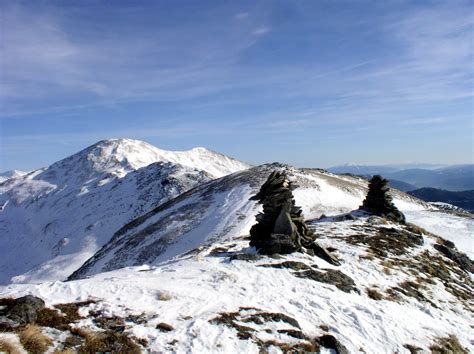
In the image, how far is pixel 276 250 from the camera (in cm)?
2309

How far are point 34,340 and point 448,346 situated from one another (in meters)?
15.1

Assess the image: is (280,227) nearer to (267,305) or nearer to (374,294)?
(374,294)

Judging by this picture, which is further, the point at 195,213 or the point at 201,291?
the point at 195,213

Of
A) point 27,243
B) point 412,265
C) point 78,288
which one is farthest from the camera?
A: point 27,243

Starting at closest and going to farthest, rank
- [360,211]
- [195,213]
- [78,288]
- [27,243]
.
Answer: [78,288], [360,211], [195,213], [27,243]

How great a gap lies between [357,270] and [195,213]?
41284mm

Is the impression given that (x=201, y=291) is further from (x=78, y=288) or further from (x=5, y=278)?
(x=5, y=278)

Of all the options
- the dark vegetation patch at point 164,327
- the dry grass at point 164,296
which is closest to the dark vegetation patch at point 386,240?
the dry grass at point 164,296

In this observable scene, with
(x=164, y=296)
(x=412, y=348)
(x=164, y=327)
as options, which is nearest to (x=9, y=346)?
(x=164, y=327)

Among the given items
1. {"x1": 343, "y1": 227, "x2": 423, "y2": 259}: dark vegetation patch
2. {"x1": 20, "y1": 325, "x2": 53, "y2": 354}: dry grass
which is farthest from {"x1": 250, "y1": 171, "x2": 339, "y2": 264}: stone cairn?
{"x1": 20, "y1": 325, "x2": 53, "y2": 354}: dry grass

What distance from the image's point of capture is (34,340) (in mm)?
10109

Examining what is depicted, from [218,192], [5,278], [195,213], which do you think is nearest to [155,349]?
[195,213]

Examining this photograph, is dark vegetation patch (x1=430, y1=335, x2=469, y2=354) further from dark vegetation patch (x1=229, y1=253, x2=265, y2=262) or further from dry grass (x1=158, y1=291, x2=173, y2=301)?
dry grass (x1=158, y1=291, x2=173, y2=301)

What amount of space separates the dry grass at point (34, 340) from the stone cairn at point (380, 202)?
1504 inches
